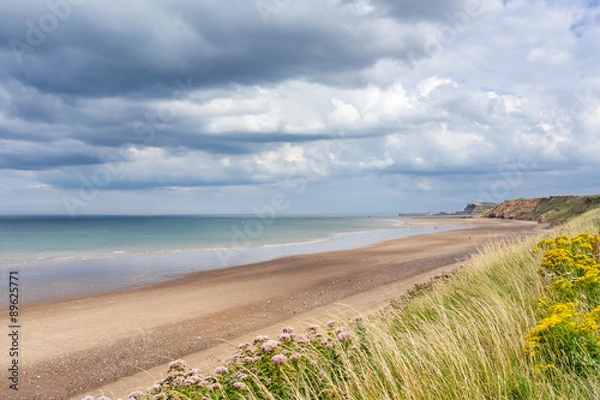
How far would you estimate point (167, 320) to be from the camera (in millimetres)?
12969

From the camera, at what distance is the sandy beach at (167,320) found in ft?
28.9

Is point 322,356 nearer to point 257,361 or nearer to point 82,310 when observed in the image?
point 257,361

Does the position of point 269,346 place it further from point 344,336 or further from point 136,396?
point 136,396

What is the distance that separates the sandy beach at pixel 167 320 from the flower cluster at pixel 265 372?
2.09 ft

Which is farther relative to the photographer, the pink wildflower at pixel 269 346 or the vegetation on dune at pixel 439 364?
the pink wildflower at pixel 269 346

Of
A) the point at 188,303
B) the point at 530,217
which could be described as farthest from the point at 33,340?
the point at 530,217

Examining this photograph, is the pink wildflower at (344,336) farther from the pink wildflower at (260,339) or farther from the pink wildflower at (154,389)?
the pink wildflower at (154,389)

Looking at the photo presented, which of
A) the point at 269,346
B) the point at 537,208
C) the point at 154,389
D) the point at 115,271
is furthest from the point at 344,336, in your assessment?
the point at 537,208

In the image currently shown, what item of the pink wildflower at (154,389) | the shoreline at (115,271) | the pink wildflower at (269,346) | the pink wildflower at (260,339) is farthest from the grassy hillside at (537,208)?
the pink wildflower at (154,389)

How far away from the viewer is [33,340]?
1141 centimetres

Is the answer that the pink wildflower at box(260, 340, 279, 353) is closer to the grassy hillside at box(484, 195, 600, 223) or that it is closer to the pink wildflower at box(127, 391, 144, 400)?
the pink wildflower at box(127, 391, 144, 400)

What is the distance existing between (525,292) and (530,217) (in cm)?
10088

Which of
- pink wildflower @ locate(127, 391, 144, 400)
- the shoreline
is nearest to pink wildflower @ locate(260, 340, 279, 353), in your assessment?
pink wildflower @ locate(127, 391, 144, 400)

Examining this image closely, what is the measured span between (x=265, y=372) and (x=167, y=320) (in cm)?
972
